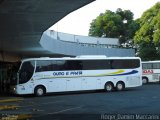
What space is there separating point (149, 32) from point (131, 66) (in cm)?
2711

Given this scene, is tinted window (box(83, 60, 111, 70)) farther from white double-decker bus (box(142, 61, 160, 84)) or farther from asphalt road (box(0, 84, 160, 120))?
white double-decker bus (box(142, 61, 160, 84))

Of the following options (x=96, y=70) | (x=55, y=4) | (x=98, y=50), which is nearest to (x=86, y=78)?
(x=96, y=70)

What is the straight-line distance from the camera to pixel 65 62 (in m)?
31.3

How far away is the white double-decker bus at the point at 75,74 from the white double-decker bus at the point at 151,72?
44.1 feet

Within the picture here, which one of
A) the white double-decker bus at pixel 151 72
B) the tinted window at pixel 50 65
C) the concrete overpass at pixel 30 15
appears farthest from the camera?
the white double-decker bus at pixel 151 72

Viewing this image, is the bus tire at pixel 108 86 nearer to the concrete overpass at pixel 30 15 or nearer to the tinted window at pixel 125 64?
the tinted window at pixel 125 64

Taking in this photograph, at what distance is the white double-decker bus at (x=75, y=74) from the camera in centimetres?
2969

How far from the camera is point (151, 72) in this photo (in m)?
47.7

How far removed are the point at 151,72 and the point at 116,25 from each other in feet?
106

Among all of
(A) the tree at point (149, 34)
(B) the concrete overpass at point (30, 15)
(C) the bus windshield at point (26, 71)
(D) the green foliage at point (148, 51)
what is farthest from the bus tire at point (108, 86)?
(D) the green foliage at point (148, 51)

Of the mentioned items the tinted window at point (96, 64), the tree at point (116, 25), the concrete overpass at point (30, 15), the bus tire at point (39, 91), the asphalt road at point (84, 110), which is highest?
the tree at point (116, 25)

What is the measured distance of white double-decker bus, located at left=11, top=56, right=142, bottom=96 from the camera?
29688 mm

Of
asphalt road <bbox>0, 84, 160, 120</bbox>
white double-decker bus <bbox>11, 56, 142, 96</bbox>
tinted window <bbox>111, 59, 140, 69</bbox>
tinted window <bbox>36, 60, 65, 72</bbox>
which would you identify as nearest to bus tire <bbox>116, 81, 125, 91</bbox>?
white double-decker bus <bbox>11, 56, 142, 96</bbox>

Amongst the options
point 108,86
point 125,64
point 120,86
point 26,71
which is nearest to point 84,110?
point 26,71
